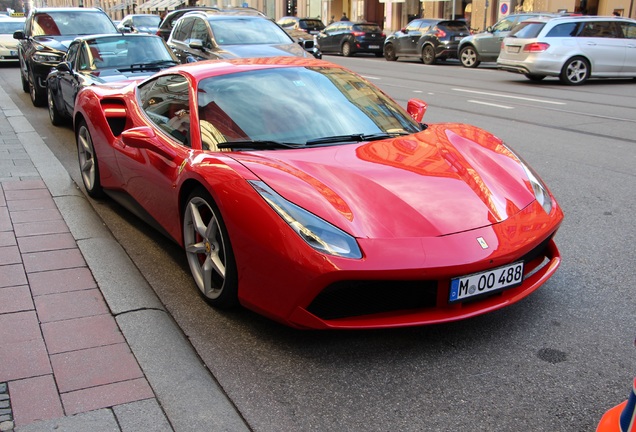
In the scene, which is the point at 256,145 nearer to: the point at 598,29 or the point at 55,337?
the point at 55,337

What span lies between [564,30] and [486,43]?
18.5 ft

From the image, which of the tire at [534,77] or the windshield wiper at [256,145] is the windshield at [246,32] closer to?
the tire at [534,77]

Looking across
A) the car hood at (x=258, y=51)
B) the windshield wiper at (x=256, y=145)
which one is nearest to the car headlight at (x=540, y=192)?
the windshield wiper at (x=256, y=145)

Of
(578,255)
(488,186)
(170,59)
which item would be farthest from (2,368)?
(170,59)

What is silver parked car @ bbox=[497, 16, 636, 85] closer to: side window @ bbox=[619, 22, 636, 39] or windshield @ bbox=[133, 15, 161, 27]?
side window @ bbox=[619, 22, 636, 39]

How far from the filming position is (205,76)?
15.2 feet

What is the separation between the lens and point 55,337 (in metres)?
3.54

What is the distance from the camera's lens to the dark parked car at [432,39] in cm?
2409

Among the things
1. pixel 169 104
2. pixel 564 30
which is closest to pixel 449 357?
pixel 169 104

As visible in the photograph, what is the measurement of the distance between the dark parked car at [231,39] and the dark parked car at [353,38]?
15599 mm

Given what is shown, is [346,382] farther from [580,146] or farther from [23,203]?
[580,146]

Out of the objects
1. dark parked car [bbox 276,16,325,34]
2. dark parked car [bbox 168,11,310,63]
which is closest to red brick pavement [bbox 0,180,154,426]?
dark parked car [bbox 168,11,310,63]

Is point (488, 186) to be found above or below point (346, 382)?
above

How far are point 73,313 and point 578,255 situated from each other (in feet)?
10.2
